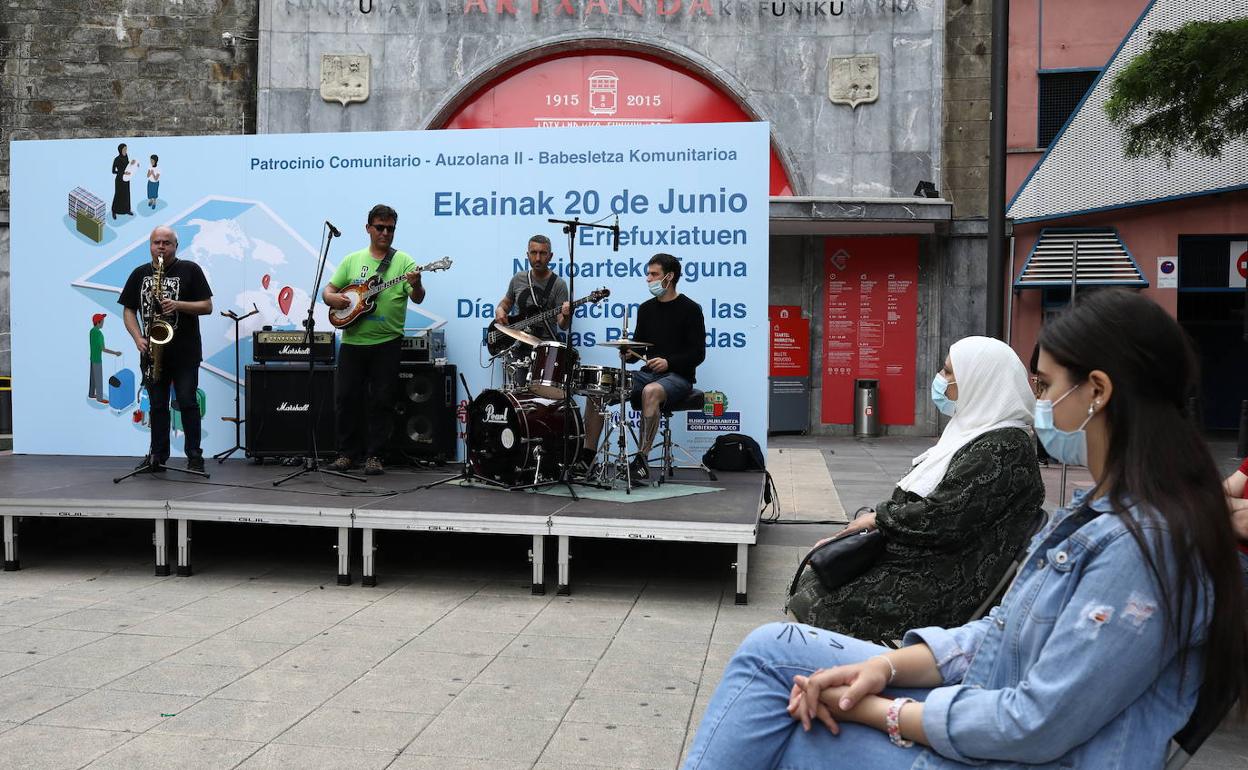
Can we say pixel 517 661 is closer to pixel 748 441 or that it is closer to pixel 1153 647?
pixel 1153 647

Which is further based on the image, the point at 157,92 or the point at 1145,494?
the point at 157,92

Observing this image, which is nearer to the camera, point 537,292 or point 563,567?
point 563,567

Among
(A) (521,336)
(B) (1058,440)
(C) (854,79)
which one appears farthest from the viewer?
(C) (854,79)

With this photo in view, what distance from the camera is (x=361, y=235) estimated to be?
9070 mm

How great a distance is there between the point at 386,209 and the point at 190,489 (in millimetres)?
2387

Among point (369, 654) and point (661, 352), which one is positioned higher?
point (661, 352)

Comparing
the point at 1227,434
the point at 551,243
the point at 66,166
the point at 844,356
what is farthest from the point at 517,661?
the point at 1227,434

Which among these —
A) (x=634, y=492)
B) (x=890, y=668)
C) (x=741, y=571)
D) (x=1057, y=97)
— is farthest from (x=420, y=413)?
(x=1057, y=97)

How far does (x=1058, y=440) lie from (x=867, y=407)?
45.8 ft

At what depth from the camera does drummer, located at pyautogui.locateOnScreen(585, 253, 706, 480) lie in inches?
293

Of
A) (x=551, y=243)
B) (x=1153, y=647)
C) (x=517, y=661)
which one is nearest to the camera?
(x=1153, y=647)

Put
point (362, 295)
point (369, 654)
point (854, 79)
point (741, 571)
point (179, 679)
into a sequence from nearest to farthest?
1. point (179, 679)
2. point (369, 654)
3. point (741, 571)
4. point (362, 295)
5. point (854, 79)

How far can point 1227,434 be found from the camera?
1677 cm

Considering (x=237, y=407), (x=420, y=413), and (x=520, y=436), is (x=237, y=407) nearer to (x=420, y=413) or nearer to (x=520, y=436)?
(x=420, y=413)
